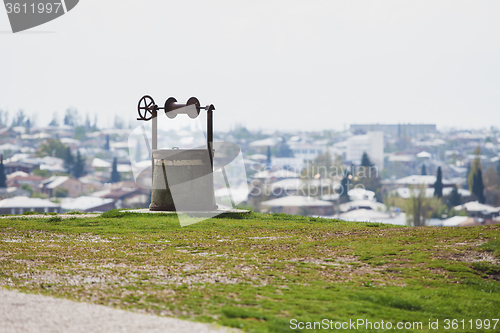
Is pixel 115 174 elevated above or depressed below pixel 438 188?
above

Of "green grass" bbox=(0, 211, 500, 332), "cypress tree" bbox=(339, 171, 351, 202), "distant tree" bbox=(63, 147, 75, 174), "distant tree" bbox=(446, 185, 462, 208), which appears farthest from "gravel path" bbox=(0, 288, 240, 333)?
"distant tree" bbox=(63, 147, 75, 174)

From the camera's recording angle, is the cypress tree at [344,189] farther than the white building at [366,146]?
No

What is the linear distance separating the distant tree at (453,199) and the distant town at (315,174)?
0.19 metres

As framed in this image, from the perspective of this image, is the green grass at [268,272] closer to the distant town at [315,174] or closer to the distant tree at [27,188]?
Answer: the distant town at [315,174]

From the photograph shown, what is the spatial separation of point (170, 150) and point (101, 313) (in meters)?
13.4

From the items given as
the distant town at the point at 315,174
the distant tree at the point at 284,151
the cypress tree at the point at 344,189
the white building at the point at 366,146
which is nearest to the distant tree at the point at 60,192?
the distant town at the point at 315,174

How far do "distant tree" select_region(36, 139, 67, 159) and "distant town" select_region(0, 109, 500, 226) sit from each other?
0.79 ft

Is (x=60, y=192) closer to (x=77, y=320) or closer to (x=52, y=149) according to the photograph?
(x=52, y=149)

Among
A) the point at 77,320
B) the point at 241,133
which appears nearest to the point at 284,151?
the point at 241,133

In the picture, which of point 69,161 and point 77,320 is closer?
point 77,320

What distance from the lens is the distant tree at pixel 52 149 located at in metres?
147

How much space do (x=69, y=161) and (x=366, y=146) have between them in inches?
3083

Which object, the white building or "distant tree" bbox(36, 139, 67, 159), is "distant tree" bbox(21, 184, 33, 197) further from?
the white building

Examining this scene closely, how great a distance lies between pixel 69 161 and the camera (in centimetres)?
14200
